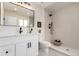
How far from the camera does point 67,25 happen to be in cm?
346

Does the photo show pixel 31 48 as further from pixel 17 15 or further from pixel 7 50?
pixel 17 15

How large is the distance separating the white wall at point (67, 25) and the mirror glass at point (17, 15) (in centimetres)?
155

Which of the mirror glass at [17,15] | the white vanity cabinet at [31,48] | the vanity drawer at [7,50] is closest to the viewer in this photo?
the vanity drawer at [7,50]

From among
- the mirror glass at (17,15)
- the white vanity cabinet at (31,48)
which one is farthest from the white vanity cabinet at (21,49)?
the mirror glass at (17,15)

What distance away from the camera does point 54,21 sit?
13.3 ft

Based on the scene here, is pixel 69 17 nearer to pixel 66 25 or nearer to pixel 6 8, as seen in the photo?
pixel 66 25

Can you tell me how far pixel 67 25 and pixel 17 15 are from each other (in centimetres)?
229

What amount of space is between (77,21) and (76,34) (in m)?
0.54

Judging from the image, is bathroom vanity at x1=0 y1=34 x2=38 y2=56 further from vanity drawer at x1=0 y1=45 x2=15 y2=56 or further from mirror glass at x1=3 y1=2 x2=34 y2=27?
mirror glass at x1=3 y1=2 x2=34 y2=27

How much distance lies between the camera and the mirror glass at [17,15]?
Result: 6.84ft

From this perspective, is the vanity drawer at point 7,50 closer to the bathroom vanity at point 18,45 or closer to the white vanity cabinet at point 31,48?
the bathroom vanity at point 18,45

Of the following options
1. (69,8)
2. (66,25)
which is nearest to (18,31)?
(66,25)

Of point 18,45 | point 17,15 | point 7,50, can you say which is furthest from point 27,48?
point 17,15

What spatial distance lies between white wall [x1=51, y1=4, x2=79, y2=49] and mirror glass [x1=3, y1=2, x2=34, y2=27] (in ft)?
5.10
